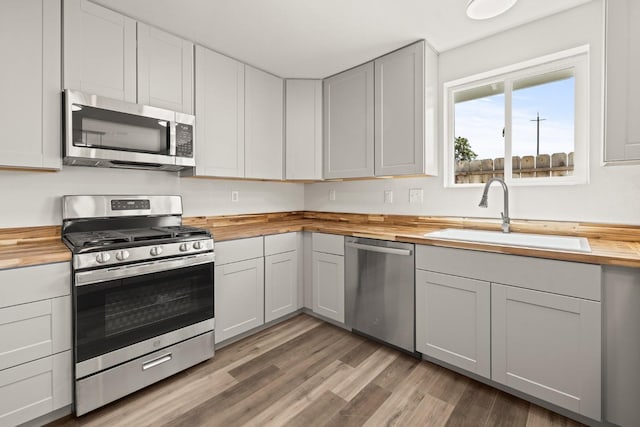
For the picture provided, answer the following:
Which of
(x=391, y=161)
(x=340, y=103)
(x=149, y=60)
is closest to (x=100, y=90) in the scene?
(x=149, y=60)

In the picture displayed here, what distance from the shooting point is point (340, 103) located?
294cm

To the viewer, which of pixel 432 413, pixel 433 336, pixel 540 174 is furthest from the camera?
pixel 540 174

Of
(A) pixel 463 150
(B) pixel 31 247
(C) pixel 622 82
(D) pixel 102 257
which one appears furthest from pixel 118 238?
(C) pixel 622 82

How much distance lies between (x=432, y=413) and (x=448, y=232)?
4.07ft

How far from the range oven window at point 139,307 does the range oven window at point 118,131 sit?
2.82 ft

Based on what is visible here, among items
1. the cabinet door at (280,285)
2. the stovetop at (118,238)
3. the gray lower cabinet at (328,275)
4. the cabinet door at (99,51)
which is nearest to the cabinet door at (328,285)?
the gray lower cabinet at (328,275)

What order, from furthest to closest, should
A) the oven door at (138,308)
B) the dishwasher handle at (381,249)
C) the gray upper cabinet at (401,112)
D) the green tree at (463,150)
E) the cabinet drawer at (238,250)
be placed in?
1. the green tree at (463,150)
2. the gray upper cabinet at (401,112)
3. the cabinet drawer at (238,250)
4. the dishwasher handle at (381,249)
5. the oven door at (138,308)

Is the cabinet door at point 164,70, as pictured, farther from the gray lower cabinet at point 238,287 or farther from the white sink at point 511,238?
the white sink at point 511,238

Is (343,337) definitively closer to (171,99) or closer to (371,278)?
(371,278)

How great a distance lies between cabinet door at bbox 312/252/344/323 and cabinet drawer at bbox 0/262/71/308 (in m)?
1.77

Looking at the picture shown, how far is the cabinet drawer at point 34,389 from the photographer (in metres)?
1.41

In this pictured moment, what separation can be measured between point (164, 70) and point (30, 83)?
0.77m

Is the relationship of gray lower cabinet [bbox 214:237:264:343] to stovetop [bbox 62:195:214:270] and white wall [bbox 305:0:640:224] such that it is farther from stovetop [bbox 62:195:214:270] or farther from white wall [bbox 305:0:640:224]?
white wall [bbox 305:0:640:224]

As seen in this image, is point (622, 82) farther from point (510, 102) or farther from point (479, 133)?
point (479, 133)
